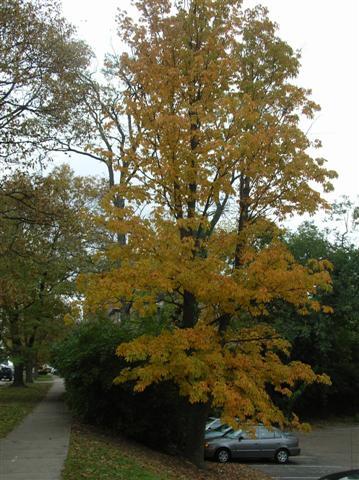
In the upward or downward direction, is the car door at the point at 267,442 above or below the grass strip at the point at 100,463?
below

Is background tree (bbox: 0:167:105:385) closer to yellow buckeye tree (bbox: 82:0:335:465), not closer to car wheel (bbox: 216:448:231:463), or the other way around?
yellow buckeye tree (bbox: 82:0:335:465)

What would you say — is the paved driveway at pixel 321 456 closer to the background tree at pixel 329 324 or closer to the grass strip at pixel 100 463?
the background tree at pixel 329 324

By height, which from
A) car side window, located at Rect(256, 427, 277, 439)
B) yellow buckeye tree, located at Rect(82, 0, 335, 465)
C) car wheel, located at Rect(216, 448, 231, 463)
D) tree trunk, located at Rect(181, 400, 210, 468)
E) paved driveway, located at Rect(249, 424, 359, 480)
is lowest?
paved driveway, located at Rect(249, 424, 359, 480)

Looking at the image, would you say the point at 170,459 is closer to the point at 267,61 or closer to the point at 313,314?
the point at 267,61

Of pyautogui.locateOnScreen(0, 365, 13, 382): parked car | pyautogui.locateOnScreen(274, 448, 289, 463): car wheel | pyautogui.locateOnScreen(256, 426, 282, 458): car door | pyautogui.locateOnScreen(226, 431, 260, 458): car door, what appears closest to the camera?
pyautogui.locateOnScreen(226, 431, 260, 458): car door

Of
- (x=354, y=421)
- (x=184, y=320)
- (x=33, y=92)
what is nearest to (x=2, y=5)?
(x=33, y=92)

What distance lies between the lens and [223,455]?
19.5 m

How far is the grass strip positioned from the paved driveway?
7.75 metres

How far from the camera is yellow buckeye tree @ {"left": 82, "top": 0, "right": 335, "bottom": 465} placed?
10.4 metres

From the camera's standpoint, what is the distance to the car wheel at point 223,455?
760 inches

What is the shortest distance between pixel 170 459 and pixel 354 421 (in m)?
24.9

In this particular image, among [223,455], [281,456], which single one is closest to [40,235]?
[223,455]

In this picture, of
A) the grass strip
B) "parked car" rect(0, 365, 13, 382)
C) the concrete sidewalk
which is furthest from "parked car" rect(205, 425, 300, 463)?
"parked car" rect(0, 365, 13, 382)

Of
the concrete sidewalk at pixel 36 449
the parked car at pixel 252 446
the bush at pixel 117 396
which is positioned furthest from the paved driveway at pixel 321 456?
the concrete sidewalk at pixel 36 449
